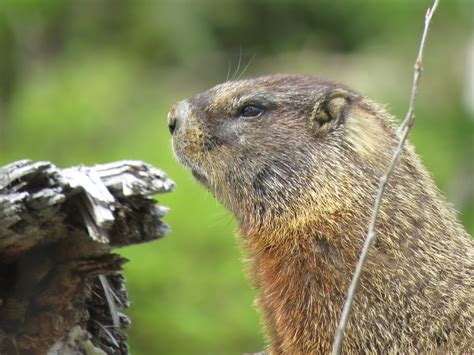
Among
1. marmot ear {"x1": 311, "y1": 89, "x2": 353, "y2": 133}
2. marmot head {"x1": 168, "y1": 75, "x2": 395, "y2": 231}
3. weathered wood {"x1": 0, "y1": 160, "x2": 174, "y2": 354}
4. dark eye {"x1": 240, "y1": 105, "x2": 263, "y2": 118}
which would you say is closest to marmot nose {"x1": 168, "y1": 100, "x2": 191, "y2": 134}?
marmot head {"x1": 168, "y1": 75, "x2": 395, "y2": 231}

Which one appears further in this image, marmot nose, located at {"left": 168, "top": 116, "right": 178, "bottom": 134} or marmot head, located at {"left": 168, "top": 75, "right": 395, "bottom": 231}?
marmot nose, located at {"left": 168, "top": 116, "right": 178, "bottom": 134}

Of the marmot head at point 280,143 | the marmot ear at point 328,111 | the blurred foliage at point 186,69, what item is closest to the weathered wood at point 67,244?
the marmot head at point 280,143

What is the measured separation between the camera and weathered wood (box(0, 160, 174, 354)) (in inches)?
180

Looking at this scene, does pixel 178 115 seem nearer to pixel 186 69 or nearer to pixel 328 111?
pixel 328 111

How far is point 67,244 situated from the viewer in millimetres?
4797

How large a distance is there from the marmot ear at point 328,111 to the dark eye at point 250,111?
303mm

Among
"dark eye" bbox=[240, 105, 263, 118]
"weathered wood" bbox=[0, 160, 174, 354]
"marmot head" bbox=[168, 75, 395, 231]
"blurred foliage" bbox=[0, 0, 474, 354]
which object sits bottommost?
"weathered wood" bbox=[0, 160, 174, 354]

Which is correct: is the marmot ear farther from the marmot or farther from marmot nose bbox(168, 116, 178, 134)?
marmot nose bbox(168, 116, 178, 134)

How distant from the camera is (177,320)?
880cm

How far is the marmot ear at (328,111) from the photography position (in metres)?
5.55

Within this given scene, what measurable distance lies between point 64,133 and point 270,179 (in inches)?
267

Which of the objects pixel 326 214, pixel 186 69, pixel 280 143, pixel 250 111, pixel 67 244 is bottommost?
pixel 67 244

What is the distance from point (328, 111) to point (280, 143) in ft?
1.05

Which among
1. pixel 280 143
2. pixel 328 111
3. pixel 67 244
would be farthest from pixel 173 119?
pixel 67 244
